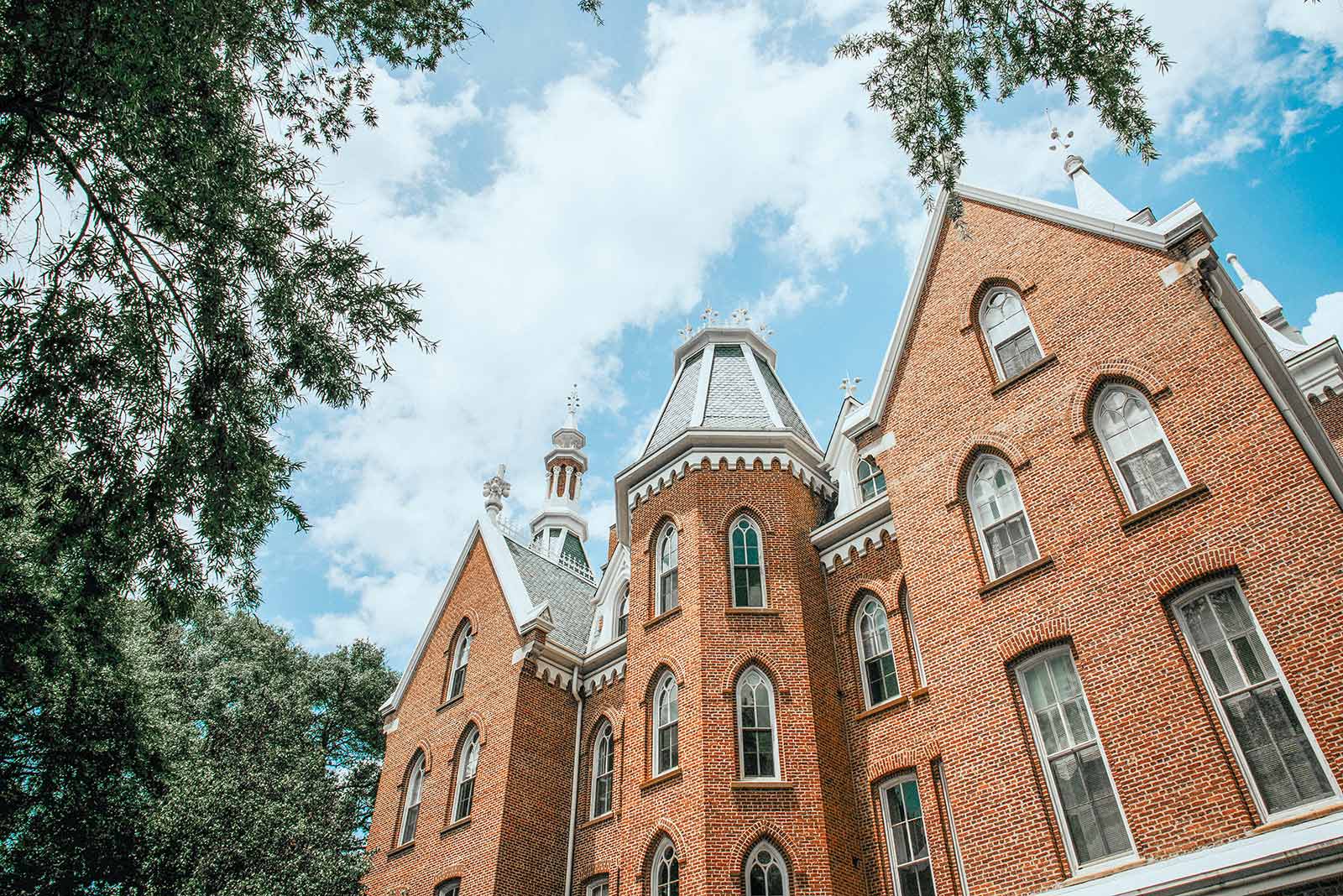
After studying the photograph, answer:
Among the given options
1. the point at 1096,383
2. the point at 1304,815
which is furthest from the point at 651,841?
the point at 1096,383

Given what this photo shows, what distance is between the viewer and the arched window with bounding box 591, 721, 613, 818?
19656 mm

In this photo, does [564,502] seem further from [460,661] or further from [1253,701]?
[1253,701]

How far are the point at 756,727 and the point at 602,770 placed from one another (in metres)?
5.89

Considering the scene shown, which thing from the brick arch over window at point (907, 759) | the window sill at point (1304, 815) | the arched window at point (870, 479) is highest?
the arched window at point (870, 479)

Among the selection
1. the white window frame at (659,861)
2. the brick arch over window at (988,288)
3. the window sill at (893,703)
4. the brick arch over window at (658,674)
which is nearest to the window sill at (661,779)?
the white window frame at (659,861)

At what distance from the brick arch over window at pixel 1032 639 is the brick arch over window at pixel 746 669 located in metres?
4.43

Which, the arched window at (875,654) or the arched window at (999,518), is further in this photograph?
the arched window at (875,654)

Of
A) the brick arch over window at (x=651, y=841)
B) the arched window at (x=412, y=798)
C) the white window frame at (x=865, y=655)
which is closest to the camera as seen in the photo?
the brick arch over window at (x=651, y=841)

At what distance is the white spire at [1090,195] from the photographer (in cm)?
1795

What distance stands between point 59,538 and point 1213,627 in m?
14.5

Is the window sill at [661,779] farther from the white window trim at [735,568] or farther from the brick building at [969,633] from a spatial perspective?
the white window trim at [735,568]

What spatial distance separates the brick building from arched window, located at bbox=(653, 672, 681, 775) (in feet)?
0.21

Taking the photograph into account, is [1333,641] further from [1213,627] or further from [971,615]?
[971,615]

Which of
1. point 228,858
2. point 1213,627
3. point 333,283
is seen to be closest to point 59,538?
point 333,283
